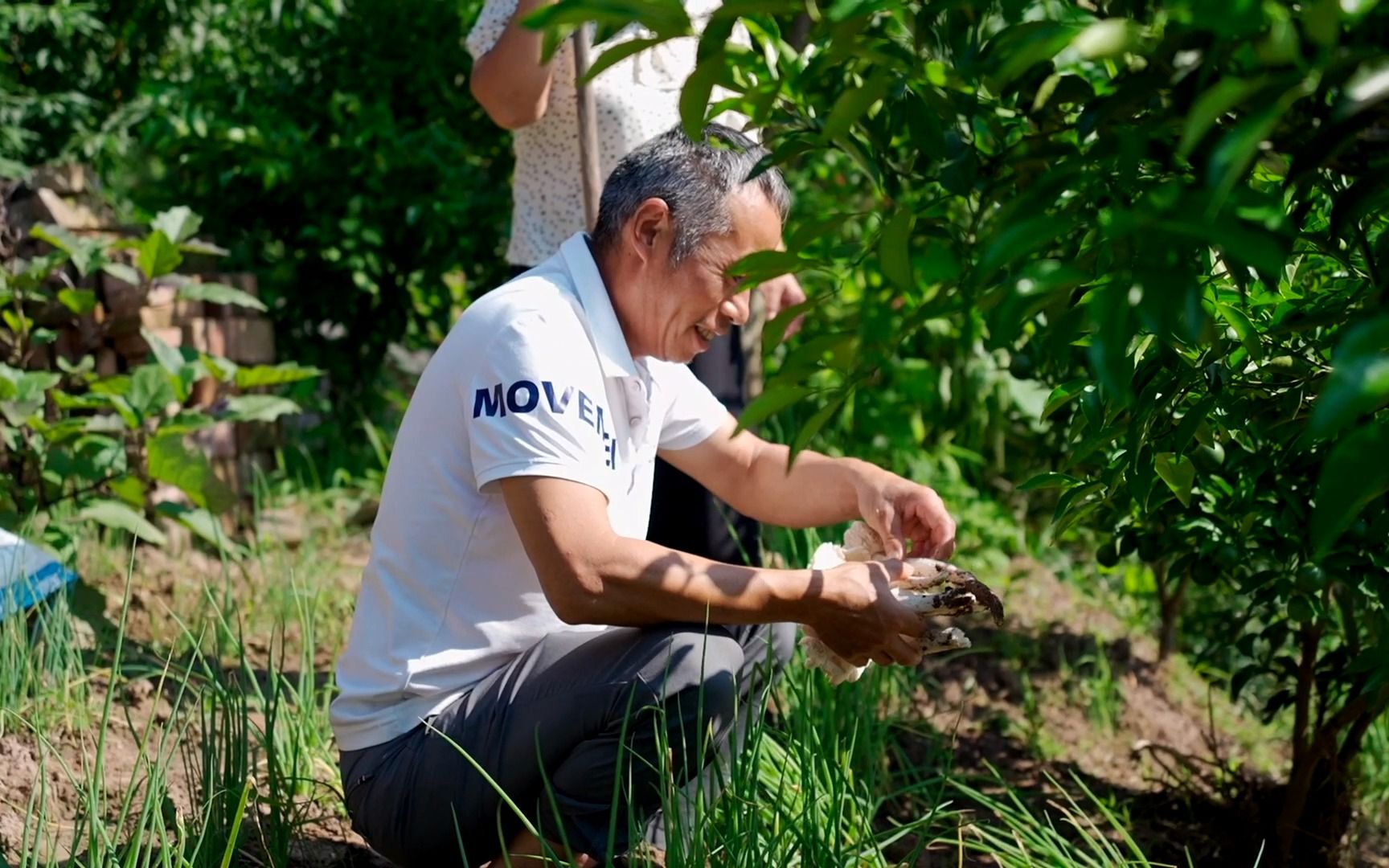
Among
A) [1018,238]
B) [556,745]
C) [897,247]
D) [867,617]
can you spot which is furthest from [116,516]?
[1018,238]

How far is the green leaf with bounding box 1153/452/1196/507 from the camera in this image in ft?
5.23

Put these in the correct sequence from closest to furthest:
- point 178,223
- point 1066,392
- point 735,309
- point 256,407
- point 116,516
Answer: point 1066,392, point 735,309, point 116,516, point 256,407, point 178,223

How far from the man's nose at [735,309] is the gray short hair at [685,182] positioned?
0.10 metres

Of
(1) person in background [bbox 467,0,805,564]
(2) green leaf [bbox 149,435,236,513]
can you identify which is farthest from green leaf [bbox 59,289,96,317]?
(1) person in background [bbox 467,0,805,564]

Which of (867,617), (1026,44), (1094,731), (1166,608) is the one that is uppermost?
(1026,44)

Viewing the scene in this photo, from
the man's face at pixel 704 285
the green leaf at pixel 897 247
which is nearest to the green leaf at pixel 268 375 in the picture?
the man's face at pixel 704 285

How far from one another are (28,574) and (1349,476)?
2386 mm

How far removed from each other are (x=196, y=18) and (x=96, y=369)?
1534mm

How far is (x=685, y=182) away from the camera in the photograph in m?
1.97

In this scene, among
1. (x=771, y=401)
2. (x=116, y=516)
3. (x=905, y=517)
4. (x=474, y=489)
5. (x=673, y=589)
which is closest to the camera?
(x=771, y=401)

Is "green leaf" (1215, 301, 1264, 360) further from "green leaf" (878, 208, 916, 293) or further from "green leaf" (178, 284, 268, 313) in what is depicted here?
"green leaf" (178, 284, 268, 313)

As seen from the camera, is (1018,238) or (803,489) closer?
(1018,238)

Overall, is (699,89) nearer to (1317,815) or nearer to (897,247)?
(897,247)

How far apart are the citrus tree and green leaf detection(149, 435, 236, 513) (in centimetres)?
186
